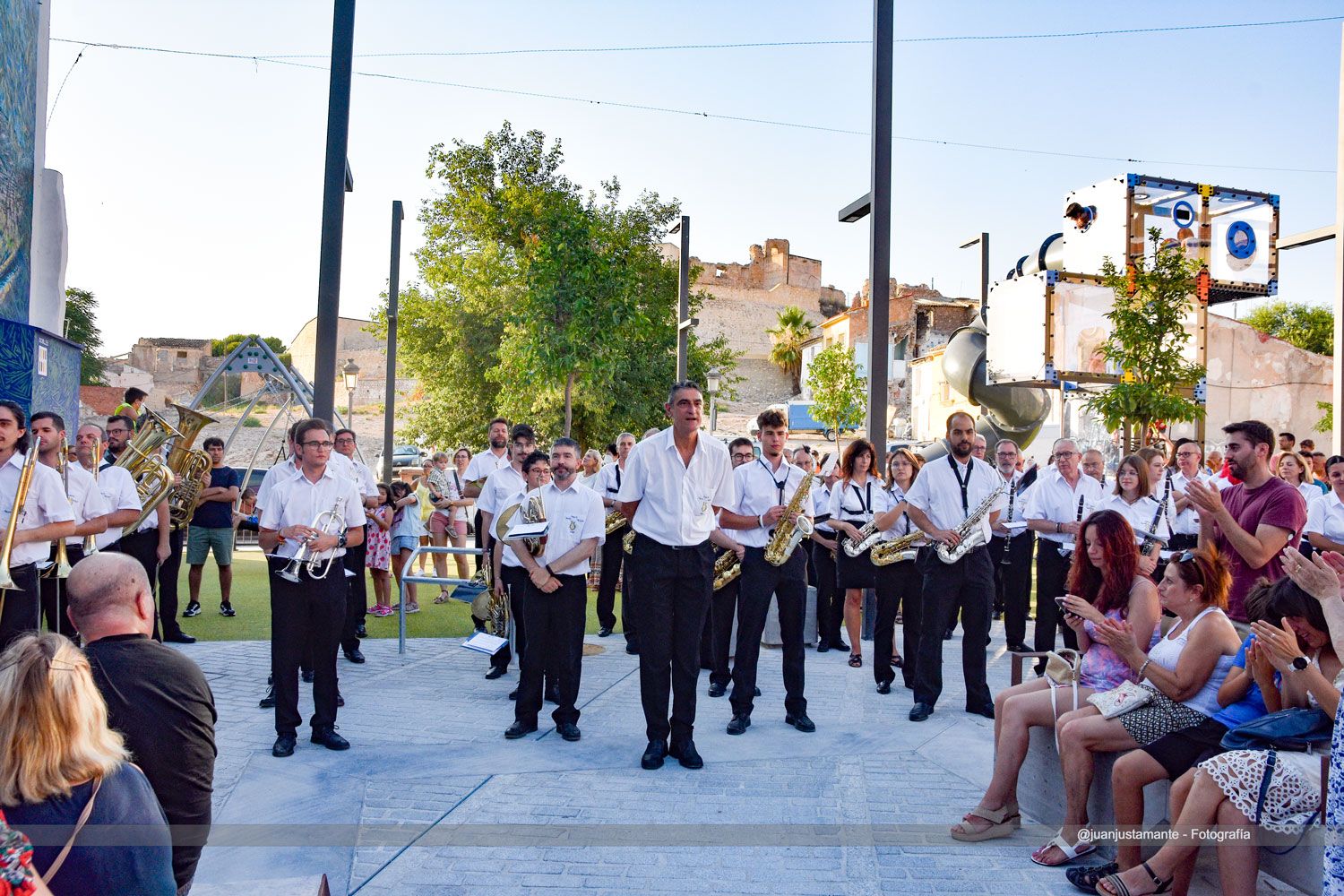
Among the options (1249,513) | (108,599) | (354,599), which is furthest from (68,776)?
(354,599)

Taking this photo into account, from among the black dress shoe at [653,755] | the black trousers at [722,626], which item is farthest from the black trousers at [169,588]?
the black dress shoe at [653,755]

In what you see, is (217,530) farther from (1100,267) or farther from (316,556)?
(1100,267)

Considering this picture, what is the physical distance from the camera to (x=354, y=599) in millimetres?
9328

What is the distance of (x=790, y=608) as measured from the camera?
7027 mm

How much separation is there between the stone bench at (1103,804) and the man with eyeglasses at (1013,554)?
353 cm

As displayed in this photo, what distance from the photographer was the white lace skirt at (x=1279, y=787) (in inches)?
143

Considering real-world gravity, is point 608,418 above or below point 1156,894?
above

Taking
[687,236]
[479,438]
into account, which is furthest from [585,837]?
[479,438]

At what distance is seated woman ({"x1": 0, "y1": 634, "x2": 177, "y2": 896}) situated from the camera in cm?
231

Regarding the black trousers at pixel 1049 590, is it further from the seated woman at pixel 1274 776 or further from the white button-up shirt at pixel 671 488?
the seated woman at pixel 1274 776

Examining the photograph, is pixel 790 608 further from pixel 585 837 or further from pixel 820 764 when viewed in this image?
pixel 585 837

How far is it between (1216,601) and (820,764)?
243cm

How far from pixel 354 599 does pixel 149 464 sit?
2.08 metres

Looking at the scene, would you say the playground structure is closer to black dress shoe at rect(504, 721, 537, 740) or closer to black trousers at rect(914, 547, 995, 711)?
black trousers at rect(914, 547, 995, 711)
